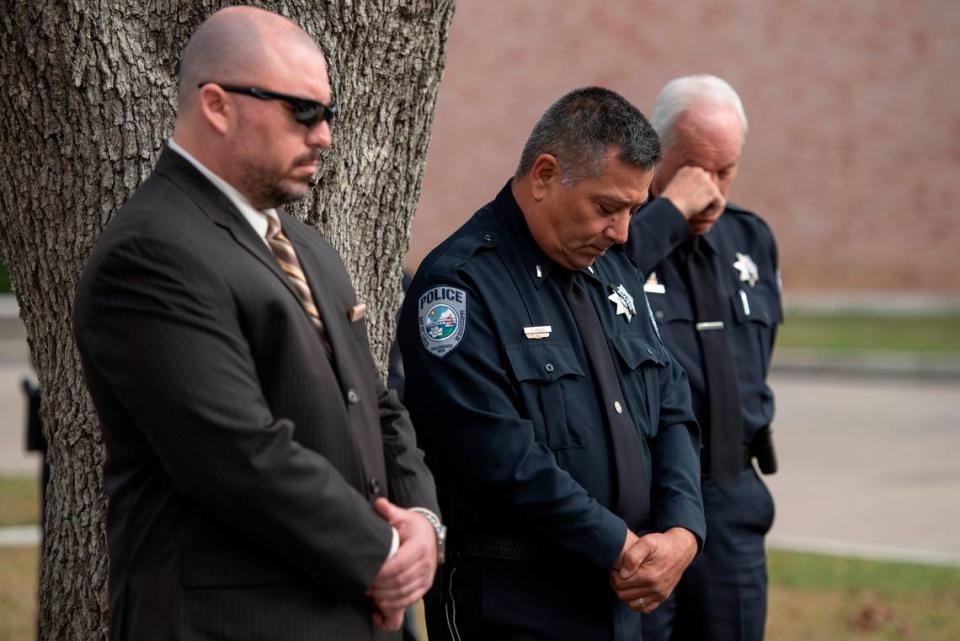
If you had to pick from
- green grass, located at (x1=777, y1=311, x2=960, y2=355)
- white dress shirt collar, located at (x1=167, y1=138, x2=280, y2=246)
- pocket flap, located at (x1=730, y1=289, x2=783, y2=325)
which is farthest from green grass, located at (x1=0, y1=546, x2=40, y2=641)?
green grass, located at (x1=777, y1=311, x2=960, y2=355)

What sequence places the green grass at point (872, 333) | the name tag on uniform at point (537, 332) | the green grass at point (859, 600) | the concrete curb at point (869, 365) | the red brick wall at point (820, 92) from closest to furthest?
the name tag on uniform at point (537, 332), the green grass at point (859, 600), the concrete curb at point (869, 365), the green grass at point (872, 333), the red brick wall at point (820, 92)

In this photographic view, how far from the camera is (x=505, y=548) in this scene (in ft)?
10.1

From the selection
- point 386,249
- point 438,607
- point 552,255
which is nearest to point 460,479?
point 438,607

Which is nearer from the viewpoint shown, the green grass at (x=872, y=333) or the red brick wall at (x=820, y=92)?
the green grass at (x=872, y=333)

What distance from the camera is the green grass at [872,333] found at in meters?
16.2

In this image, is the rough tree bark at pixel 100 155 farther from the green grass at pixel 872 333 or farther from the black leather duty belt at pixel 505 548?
the green grass at pixel 872 333

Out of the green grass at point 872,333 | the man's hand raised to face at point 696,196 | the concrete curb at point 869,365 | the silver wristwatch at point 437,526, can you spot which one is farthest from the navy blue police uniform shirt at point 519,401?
the green grass at point 872,333

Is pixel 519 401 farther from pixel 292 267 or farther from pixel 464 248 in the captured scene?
pixel 292 267

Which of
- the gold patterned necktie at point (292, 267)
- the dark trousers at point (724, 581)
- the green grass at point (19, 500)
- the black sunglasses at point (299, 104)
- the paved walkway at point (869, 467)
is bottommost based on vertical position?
the paved walkway at point (869, 467)

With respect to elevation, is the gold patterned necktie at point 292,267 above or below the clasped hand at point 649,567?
above

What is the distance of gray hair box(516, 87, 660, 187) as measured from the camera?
3.11m

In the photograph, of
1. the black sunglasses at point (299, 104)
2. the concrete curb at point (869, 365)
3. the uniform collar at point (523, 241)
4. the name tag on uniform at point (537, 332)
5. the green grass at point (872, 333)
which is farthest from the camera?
the green grass at point (872, 333)

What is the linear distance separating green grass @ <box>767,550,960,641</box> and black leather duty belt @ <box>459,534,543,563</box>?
300cm

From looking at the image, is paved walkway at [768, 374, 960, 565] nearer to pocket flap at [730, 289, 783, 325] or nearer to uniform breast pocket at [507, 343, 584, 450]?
pocket flap at [730, 289, 783, 325]
